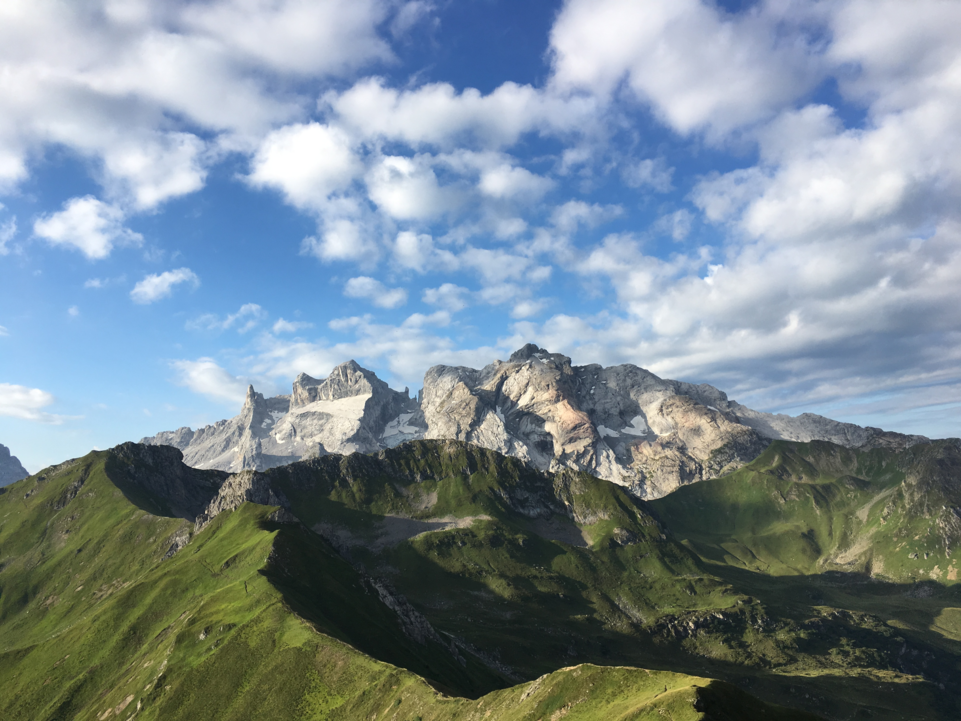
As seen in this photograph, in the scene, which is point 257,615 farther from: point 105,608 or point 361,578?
point 105,608

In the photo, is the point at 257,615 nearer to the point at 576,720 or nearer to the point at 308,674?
the point at 308,674

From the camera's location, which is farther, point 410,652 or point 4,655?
point 4,655

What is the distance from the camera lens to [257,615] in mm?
134250

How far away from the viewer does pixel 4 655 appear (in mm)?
164625

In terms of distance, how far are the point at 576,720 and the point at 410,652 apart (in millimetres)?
89619

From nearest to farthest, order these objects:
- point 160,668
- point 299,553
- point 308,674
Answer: point 308,674, point 160,668, point 299,553

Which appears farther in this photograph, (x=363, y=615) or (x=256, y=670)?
(x=363, y=615)

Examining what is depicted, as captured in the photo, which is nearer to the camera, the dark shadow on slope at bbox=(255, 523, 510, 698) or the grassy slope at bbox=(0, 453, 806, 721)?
the grassy slope at bbox=(0, 453, 806, 721)

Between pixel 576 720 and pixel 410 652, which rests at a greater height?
pixel 576 720

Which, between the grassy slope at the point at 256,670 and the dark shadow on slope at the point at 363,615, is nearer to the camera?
the grassy slope at the point at 256,670

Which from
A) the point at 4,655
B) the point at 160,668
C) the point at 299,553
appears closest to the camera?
the point at 160,668

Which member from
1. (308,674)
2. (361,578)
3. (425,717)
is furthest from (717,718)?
(361,578)

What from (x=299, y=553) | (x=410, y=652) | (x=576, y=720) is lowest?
(x=410, y=652)

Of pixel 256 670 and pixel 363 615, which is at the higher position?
pixel 363 615
